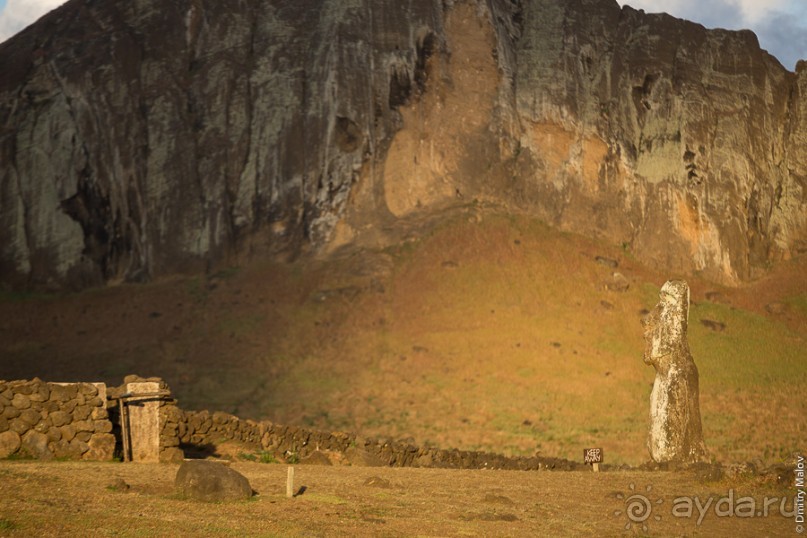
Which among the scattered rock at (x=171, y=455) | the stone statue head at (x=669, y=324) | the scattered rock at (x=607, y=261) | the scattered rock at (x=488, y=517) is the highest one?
the scattered rock at (x=607, y=261)

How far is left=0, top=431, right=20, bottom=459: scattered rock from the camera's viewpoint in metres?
20.3

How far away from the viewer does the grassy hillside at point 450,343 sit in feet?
142

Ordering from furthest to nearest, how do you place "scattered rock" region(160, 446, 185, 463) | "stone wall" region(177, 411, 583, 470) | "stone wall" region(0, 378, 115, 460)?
1. "stone wall" region(177, 411, 583, 470)
2. "scattered rock" region(160, 446, 185, 463)
3. "stone wall" region(0, 378, 115, 460)

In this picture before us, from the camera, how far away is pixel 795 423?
42.5 m

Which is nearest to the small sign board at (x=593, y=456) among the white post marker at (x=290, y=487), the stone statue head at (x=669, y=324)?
the stone statue head at (x=669, y=324)

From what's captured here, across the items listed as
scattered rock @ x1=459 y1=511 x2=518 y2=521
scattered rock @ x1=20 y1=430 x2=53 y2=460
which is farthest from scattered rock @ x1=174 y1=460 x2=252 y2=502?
scattered rock @ x1=20 y1=430 x2=53 y2=460

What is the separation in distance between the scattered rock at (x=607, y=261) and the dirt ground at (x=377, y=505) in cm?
2988

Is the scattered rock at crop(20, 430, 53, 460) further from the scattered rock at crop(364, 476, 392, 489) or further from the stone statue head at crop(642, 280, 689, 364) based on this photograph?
the stone statue head at crop(642, 280, 689, 364)

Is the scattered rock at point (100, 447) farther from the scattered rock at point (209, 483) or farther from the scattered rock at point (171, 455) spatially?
the scattered rock at point (209, 483)

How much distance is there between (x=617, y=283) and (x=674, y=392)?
25964 mm

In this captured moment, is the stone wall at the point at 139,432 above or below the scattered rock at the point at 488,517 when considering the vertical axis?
above

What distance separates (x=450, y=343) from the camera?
160 ft

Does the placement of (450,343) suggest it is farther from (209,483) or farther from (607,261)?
(209,483)

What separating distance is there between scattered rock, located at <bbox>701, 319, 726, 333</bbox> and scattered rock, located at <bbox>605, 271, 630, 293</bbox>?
3.78 metres
